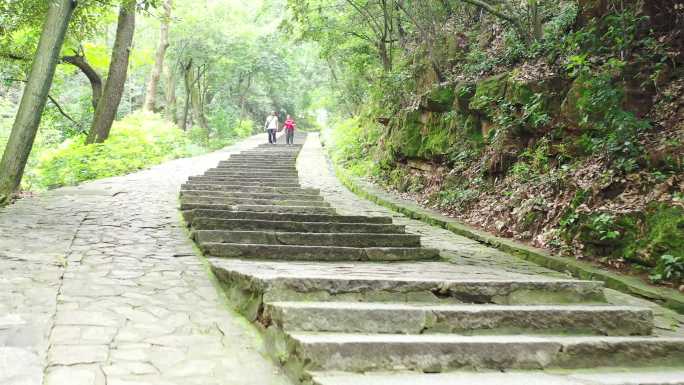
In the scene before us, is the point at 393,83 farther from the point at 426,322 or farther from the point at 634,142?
the point at 426,322

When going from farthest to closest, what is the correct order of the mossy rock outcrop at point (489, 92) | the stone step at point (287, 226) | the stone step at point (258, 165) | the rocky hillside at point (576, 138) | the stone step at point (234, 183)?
the stone step at point (258, 165) < the stone step at point (234, 183) < the mossy rock outcrop at point (489, 92) < the stone step at point (287, 226) < the rocky hillside at point (576, 138)

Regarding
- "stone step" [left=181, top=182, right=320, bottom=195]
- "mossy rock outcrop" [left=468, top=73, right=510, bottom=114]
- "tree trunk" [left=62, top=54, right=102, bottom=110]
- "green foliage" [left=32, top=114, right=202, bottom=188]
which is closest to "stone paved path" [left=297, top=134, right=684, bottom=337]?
"stone step" [left=181, top=182, right=320, bottom=195]

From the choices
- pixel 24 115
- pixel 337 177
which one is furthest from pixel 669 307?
pixel 337 177

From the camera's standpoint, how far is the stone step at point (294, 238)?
627 centimetres

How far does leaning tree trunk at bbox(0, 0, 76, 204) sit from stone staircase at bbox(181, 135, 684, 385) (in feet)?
15.2

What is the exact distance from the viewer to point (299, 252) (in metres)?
5.79

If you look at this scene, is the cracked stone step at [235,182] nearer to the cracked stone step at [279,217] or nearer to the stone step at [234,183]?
the stone step at [234,183]

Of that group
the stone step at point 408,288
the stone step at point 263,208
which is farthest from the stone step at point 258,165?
the stone step at point 408,288

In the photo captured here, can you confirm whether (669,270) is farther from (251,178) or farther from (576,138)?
(251,178)

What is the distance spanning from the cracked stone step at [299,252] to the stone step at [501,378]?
2901 mm

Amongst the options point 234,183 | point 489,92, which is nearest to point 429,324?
point 489,92

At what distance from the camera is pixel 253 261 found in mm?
5523

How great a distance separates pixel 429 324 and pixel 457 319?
20 centimetres

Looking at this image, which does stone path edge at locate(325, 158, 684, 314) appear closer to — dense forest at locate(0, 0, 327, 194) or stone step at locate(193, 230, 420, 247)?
stone step at locate(193, 230, 420, 247)
